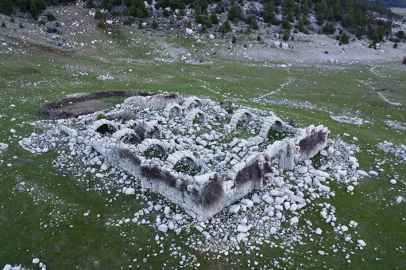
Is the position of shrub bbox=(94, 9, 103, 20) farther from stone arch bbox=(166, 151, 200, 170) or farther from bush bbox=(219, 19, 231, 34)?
stone arch bbox=(166, 151, 200, 170)

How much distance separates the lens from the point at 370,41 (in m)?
71.1

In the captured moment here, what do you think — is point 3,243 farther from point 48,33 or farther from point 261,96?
point 48,33

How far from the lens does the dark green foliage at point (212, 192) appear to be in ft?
53.0

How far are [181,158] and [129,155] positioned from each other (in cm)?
283

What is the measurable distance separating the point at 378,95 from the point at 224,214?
3128 cm

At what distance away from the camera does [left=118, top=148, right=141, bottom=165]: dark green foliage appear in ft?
61.4

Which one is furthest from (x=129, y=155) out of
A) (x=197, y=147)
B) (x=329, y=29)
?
(x=329, y=29)

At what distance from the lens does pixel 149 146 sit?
20.2 m

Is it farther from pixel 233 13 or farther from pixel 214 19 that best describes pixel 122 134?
pixel 233 13

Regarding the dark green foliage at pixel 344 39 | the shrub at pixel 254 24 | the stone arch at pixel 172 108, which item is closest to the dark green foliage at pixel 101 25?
the shrub at pixel 254 24

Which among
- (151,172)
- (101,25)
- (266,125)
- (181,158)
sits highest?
(181,158)

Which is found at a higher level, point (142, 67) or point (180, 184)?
point (180, 184)

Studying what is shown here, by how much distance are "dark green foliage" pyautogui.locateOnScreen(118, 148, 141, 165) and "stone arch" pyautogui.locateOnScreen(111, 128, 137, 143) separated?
5.43ft

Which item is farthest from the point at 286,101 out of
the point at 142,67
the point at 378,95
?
the point at 142,67
